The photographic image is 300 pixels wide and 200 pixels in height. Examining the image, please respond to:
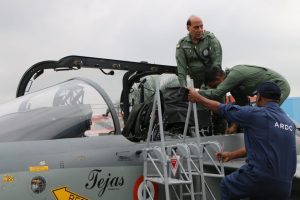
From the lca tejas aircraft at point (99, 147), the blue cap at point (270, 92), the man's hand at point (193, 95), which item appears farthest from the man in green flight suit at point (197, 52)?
the blue cap at point (270, 92)

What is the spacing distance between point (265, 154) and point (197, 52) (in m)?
2.78

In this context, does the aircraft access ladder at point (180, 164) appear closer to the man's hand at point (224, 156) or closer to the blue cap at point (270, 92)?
the man's hand at point (224, 156)

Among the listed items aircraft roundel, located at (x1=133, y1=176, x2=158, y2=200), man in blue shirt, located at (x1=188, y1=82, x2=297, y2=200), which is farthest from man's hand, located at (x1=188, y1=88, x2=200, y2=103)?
aircraft roundel, located at (x1=133, y1=176, x2=158, y2=200)

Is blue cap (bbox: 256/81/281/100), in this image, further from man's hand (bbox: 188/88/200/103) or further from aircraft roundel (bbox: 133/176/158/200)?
aircraft roundel (bbox: 133/176/158/200)

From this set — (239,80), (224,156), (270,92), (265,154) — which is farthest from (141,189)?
(239,80)

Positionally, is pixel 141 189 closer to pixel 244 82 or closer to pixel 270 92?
pixel 270 92

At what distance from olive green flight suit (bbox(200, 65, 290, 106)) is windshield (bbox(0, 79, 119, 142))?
1.28 meters

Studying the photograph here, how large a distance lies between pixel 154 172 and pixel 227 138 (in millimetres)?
1209

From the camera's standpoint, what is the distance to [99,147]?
4.45 meters

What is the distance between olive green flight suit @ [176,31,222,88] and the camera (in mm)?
6242

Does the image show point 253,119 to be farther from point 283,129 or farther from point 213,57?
point 213,57

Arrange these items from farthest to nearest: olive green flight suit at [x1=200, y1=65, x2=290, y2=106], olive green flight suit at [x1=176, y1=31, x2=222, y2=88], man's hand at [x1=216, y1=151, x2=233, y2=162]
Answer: olive green flight suit at [x1=176, y1=31, x2=222, y2=88], olive green flight suit at [x1=200, y1=65, x2=290, y2=106], man's hand at [x1=216, y1=151, x2=233, y2=162]

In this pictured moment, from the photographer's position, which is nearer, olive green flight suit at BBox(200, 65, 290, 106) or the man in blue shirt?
the man in blue shirt

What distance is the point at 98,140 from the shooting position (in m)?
4.49
